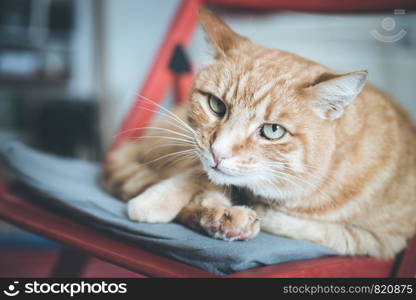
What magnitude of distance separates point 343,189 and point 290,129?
7.6 inches

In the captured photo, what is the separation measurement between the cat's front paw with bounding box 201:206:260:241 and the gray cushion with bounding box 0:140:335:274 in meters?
0.01

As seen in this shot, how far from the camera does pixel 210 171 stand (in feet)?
2.56

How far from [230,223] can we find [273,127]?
0.67 ft

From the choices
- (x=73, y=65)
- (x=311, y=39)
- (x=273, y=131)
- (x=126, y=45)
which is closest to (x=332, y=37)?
(x=311, y=39)

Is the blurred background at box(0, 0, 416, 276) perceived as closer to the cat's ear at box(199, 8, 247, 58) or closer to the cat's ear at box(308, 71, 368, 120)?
the cat's ear at box(199, 8, 247, 58)

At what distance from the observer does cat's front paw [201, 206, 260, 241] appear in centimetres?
71

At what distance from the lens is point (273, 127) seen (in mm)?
770

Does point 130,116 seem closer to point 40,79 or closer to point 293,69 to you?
point 293,69

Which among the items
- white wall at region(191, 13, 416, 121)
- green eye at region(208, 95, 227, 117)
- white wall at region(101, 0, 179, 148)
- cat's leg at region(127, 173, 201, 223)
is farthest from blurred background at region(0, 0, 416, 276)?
green eye at region(208, 95, 227, 117)

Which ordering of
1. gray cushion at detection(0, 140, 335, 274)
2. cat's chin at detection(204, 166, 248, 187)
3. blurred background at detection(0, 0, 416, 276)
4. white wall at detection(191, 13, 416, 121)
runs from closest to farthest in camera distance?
gray cushion at detection(0, 140, 335, 274) < cat's chin at detection(204, 166, 248, 187) < white wall at detection(191, 13, 416, 121) < blurred background at detection(0, 0, 416, 276)

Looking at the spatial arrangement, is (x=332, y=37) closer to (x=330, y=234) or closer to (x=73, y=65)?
(x=330, y=234)

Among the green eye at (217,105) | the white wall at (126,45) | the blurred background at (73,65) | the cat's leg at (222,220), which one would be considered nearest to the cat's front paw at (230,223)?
the cat's leg at (222,220)

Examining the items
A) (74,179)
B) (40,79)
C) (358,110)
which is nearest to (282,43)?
(358,110)

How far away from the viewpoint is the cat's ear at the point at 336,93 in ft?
2.25
